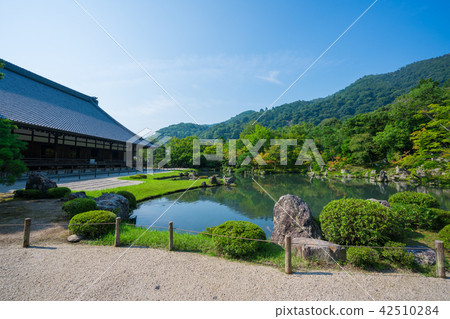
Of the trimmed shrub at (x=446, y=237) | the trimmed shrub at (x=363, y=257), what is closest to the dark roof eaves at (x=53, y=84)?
the trimmed shrub at (x=363, y=257)

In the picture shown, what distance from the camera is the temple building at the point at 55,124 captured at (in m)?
14.5

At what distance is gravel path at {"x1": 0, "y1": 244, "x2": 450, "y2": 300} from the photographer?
3113 mm

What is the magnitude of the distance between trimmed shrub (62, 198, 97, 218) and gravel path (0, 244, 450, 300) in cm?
193

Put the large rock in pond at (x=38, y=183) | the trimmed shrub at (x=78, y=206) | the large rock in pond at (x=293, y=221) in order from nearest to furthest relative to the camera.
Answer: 1. the large rock in pond at (x=293, y=221)
2. the trimmed shrub at (x=78, y=206)
3. the large rock in pond at (x=38, y=183)

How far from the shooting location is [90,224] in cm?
531

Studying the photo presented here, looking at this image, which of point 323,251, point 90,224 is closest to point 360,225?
point 323,251

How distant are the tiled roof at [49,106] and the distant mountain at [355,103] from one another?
1925 inches

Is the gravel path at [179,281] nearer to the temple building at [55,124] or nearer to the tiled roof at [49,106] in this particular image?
the temple building at [55,124]

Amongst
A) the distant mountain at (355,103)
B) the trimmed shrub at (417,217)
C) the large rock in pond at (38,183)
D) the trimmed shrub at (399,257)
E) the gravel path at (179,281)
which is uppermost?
the distant mountain at (355,103)

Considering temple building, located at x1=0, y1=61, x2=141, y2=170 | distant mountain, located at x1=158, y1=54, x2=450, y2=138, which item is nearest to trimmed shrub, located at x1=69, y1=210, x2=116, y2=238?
temple building, located at x1=0, y1=61, x2=141, y2=170

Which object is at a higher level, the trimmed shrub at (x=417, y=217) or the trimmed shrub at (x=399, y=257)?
the trimmed shrub at (x=417, y=217)

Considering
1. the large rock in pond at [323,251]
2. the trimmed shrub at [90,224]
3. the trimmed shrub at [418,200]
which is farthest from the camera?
the trimmed shrub at [418,200]

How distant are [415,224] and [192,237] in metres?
7.24

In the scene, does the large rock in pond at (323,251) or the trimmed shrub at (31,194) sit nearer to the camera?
the large rock in pond at (323,251)
